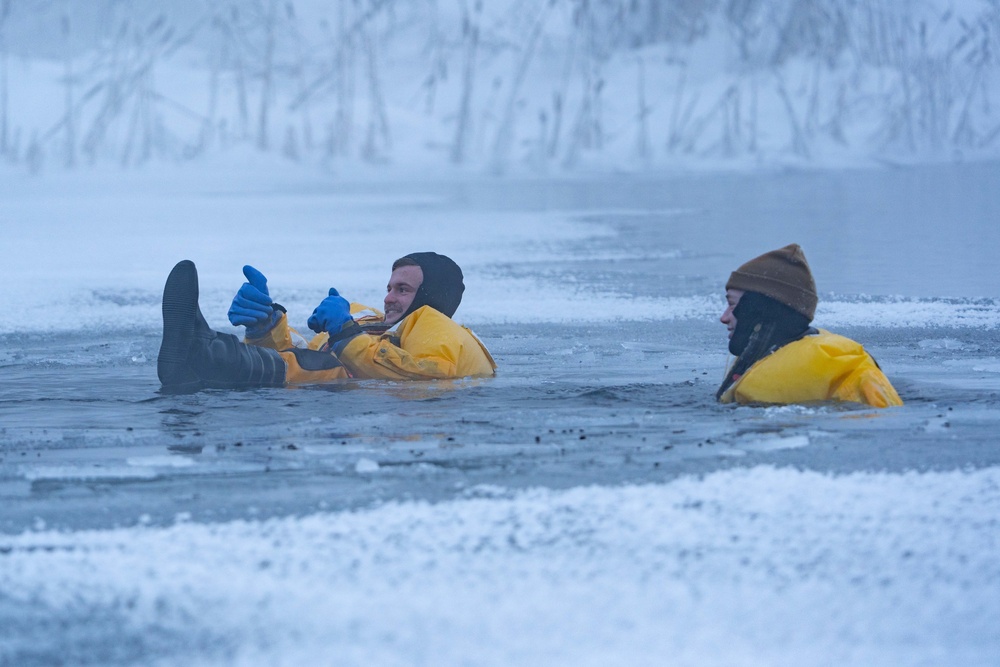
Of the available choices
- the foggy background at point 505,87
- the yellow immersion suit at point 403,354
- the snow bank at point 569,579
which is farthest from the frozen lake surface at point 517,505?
the foggy background at point 505,87

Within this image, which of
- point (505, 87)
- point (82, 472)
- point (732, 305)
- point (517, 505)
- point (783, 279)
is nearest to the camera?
point (517, 505)

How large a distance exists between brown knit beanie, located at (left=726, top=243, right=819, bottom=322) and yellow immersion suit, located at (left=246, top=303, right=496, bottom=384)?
126 centimetres

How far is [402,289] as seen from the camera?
5.48 m

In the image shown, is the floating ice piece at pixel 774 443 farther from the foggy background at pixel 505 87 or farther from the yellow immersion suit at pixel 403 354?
the foggy background at pixel 505 87

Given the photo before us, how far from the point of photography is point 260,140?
71.6 feet

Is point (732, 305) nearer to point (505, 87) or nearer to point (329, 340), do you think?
point (329, 340)

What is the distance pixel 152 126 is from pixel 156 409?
1811 centimetres

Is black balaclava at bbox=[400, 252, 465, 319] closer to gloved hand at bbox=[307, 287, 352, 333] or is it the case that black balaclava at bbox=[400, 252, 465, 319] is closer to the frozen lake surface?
gloved hand at bbox=[307, 287, 352, 333]

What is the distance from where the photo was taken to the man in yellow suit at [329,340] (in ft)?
16.2

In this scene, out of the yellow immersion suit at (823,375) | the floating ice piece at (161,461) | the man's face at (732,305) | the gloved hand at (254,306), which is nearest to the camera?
the floating ice piece at (161,461)

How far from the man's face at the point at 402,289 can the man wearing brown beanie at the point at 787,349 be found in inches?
55.9

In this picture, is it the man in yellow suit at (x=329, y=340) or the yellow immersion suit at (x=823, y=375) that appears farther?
the man in yellow suit at (x=329, y=340)

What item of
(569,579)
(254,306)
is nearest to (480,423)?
(254,306)

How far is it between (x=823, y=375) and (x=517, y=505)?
64.0 inches
